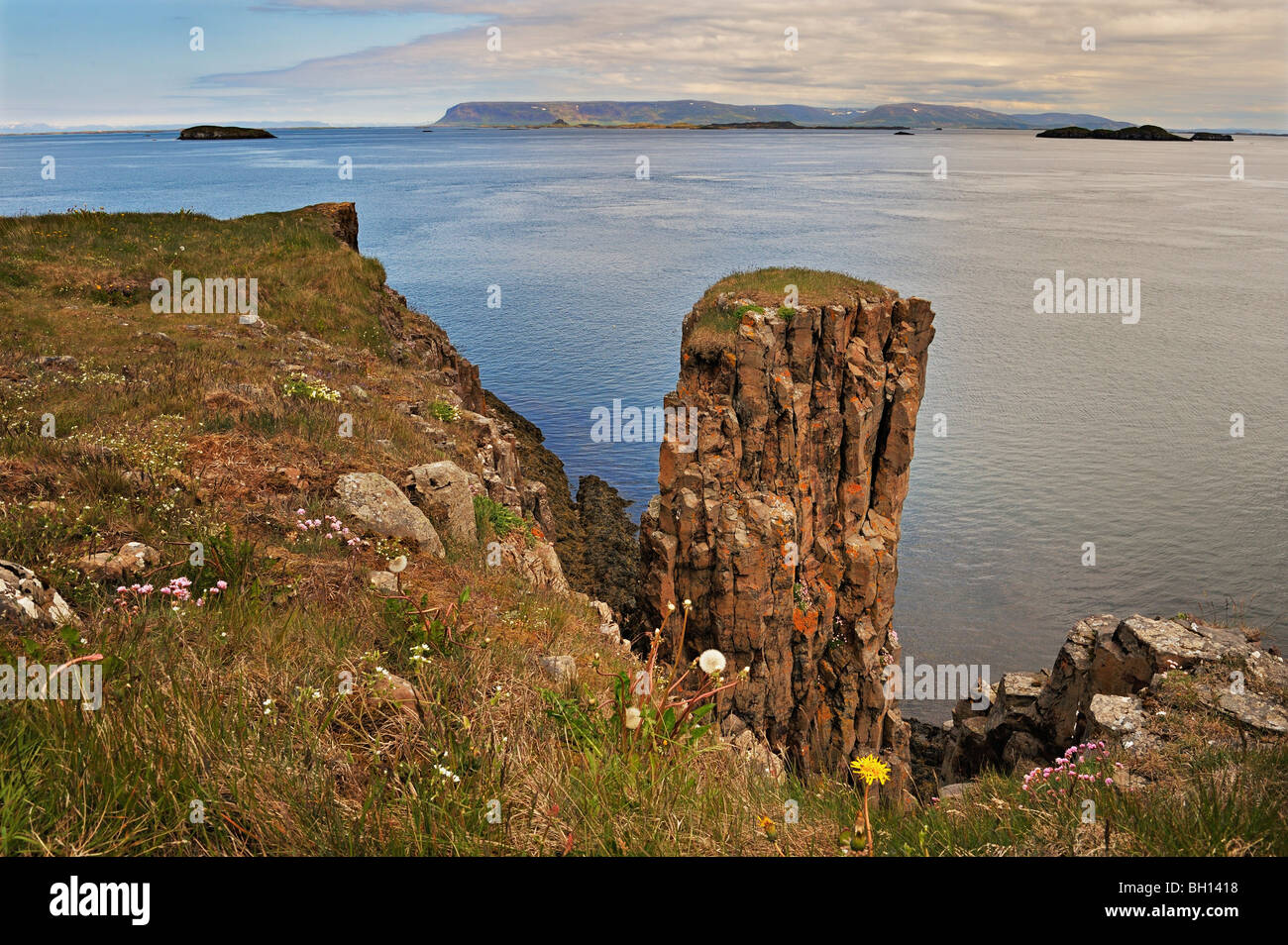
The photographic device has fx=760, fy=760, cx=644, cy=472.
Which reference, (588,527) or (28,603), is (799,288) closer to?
(588,527)

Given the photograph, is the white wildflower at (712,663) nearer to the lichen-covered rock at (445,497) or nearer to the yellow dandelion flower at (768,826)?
the yellow dandelion flower at (768,826)

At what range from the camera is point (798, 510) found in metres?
24.8

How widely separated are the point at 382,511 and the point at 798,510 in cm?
1766

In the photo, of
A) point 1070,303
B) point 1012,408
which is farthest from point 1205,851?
point 1070,303

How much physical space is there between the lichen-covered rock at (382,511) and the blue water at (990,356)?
31.9 m

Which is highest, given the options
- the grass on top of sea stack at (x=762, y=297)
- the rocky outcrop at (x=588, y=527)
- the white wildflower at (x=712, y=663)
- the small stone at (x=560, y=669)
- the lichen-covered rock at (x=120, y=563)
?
the grass on top of sea stack at (x=762, y=297)

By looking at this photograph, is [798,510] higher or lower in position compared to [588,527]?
higher

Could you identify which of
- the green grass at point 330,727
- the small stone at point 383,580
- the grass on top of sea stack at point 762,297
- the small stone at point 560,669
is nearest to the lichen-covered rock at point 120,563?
the green grass at point 330,727

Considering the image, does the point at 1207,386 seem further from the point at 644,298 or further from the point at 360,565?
the point at 360,565

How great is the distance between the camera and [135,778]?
3627 mm

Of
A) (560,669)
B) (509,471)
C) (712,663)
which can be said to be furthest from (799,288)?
(712,663)

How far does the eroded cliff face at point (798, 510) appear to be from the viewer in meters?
23.1

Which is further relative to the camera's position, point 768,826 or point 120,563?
point 120,563

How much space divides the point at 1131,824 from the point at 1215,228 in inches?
5244
